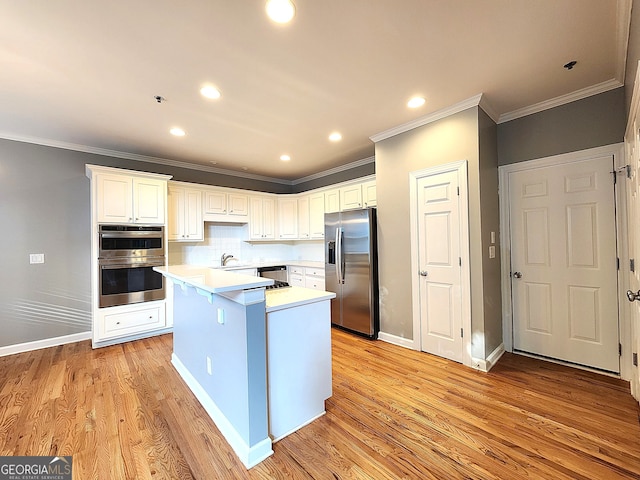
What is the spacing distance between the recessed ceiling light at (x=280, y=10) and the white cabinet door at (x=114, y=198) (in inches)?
123

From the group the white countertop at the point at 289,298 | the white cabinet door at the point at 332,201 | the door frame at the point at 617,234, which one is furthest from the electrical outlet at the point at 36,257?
the door frame at the point at 617,234

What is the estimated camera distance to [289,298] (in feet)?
6.47

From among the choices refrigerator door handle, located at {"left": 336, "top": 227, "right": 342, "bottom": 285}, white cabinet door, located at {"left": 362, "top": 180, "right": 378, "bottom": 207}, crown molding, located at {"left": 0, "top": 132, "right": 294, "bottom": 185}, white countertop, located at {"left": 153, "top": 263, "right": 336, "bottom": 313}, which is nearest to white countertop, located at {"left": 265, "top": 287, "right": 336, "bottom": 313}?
white countertop, located at {"left": 153, "top": 263, "right": 336, "bottom": 313}

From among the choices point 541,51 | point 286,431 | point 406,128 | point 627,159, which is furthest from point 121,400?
point 627,159

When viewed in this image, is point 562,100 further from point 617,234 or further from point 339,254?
point 339,254

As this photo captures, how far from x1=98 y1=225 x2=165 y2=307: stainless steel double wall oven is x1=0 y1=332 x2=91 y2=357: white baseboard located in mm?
730

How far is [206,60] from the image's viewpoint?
2.05 metres

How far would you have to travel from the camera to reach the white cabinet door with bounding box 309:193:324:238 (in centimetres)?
493

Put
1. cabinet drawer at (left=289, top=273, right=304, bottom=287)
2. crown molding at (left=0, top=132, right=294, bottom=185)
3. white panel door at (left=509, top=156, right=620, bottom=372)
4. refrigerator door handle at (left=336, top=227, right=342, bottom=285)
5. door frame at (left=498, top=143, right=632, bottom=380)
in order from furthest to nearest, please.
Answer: cabinet drawer at (left=289, top=273, right=304, bottom=287), refrigerator door handle at (left=336, top=227, right=342, bottom=285), crown molding at (left=0, top=132, right=294, bottom=185), white panel door at (left=509, top=156, right=620, bottom=372), door frame at (left=498, top=143, right=632, bottom=380)

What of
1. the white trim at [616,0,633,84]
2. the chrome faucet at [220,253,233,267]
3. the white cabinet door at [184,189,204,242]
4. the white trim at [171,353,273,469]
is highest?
the white trim at [616,0,633,84]

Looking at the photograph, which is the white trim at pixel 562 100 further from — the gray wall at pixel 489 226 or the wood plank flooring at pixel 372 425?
the wood plank flooring at pixel 372 425

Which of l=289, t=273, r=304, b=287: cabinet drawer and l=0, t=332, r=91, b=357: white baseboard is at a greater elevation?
l=289, t=273, r=304, b=287: cabinet drawer

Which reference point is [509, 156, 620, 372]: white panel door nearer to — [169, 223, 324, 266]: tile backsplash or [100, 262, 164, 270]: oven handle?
[169, 223, 324, 266]: tile backsplash

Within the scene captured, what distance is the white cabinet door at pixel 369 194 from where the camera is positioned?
4023mm
